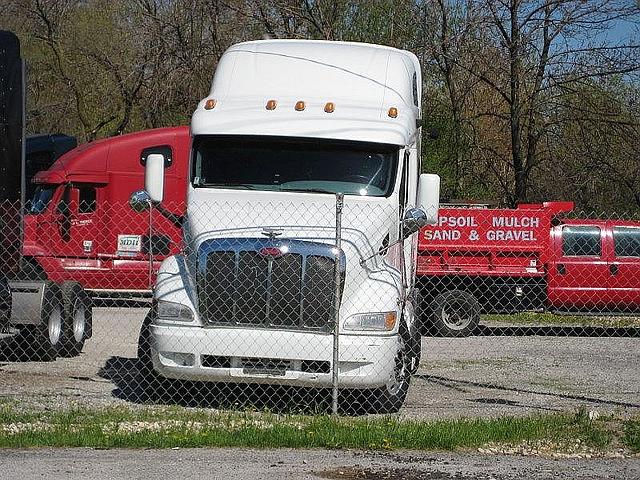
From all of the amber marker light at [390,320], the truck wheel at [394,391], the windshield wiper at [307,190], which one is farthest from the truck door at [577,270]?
the amber marker light at [390,320]

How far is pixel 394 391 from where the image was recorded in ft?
34.4

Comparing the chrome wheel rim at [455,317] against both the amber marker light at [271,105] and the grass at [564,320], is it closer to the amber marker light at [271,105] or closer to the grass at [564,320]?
the grass at [564,320]

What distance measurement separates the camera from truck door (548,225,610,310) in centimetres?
1784

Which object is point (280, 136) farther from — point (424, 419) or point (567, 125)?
point (567, 125)

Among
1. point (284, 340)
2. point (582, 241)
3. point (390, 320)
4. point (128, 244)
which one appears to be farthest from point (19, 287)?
point (582, 241)

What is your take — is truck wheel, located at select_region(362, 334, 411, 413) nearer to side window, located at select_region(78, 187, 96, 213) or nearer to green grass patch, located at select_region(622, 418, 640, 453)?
green grass patch, located at select_region(622, 418, 640, 453)

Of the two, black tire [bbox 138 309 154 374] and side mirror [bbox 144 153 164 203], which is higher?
side mirror [bbox 144 153 164 203]

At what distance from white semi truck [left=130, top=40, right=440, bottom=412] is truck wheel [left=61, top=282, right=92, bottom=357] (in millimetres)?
2860

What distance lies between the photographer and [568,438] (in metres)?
8.77

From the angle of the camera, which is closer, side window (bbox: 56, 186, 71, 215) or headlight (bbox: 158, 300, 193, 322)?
headlight (bbox: 158, 300, 193, 322)

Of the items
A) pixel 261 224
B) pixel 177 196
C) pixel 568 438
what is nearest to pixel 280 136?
pixel 261 224

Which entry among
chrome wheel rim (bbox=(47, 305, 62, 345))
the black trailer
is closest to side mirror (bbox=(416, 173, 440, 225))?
the black trailer

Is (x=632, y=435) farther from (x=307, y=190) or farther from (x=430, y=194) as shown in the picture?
(x=307, y=190)

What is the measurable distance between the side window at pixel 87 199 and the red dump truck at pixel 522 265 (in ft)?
22.9
